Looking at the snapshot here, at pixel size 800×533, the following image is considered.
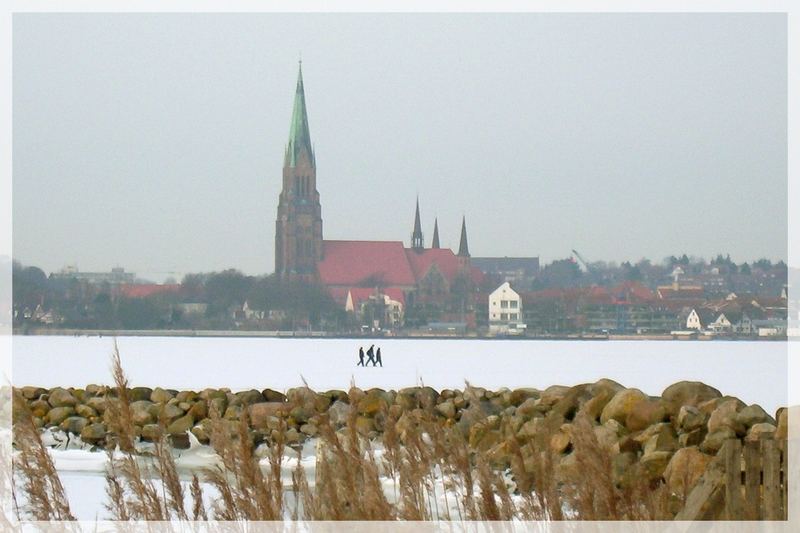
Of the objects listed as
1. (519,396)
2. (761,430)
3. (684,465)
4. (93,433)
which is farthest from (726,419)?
(93,433)

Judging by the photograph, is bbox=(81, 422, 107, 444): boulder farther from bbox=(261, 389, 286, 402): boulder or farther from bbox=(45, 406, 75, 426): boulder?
bbox=(261, 389, 286, 402): boulder

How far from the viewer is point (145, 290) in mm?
→ 37906

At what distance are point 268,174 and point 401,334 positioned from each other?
1719 centimetres

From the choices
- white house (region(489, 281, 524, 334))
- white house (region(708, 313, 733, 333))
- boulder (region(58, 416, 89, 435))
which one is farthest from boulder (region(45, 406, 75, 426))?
white house (region(489, 281, 524, 334))

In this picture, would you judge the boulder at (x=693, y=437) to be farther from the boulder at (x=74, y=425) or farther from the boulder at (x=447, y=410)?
the boulder at (x=74, y=425)

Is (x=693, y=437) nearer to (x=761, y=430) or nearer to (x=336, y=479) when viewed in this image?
(x=761, y=430)

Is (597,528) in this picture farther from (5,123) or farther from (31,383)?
(31,383)

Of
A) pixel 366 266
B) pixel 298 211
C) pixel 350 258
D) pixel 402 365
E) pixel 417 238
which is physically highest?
pixel 298 211

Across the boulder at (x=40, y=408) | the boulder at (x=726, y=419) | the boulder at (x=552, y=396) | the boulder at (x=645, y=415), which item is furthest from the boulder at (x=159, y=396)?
the boulder at (x=726, y=419)

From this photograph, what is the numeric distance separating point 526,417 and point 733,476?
624 cm

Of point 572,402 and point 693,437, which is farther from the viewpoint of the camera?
point 572,402

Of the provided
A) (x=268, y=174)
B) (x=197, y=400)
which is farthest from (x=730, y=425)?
(x=268, y=174)

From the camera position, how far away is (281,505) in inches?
121

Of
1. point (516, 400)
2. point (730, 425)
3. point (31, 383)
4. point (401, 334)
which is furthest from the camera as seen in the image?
point (401, 334)
